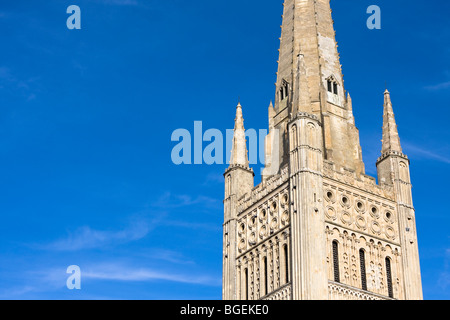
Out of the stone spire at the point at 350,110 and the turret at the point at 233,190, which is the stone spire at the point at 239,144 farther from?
the stone spire at the point at 350,110

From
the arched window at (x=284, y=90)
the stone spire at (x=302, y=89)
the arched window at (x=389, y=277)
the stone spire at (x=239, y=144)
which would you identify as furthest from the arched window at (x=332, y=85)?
the arched window at (x=389, y=277)

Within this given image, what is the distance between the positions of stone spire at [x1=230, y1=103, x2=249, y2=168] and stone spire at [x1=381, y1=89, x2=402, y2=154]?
1063 cm

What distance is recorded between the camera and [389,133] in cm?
6675

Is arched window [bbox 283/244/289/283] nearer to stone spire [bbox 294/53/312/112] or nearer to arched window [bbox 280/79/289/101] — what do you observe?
stone spire [bbox 294/53/312/112]

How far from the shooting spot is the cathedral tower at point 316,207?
57.5 m

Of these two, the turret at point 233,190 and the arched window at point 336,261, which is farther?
the turret at point 233,190

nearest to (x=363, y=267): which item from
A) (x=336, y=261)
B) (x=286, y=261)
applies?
(x=336, y=261)

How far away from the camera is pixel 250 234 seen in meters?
62.8

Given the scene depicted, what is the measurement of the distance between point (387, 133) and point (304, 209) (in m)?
12.8

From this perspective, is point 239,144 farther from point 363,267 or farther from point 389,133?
point 363,267

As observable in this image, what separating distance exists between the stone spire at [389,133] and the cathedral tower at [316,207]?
9 cm

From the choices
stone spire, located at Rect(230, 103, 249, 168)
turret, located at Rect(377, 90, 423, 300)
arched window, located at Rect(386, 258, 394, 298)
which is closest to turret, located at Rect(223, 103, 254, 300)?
stone spire, located at Rect(230, 103, 249, 168)
